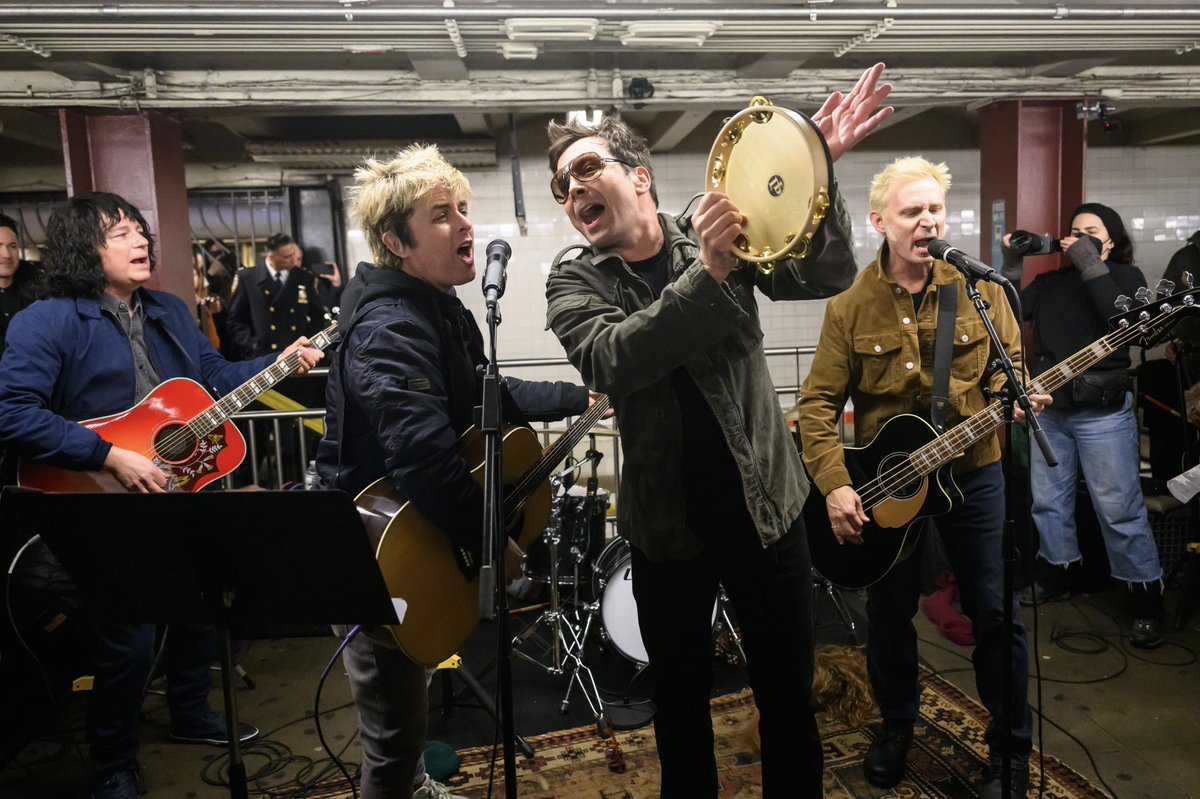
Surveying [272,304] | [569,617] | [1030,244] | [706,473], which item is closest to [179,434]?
[569,617]

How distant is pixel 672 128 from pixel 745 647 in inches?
250

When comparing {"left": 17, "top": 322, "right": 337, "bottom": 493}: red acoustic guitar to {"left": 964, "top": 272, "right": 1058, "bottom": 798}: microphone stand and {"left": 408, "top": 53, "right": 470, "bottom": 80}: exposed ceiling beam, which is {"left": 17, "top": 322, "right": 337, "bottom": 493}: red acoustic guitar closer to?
{"left": 964, "top": 272, "right": 1058, "bottom": 798}: microphone stand

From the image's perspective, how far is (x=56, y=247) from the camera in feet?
9.99

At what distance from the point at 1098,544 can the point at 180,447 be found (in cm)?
493

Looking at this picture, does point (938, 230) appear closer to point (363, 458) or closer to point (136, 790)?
point (363, 458)

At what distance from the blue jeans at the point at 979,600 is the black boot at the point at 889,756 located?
0.75ft

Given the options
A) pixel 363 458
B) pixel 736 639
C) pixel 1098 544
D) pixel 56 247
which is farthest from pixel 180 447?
pixel 1098 544

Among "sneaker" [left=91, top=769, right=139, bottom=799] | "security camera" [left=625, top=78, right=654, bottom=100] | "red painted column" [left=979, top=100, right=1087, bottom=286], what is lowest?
"sneaker" [left=91, top=769, right=139, bottom=799]

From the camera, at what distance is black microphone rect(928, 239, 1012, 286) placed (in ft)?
7.19

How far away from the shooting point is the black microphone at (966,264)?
86.3 inches

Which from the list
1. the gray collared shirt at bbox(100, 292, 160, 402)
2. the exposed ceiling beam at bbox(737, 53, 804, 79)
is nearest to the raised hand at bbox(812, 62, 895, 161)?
the gray collared shirt at bbox(100, 292, 160, 402)

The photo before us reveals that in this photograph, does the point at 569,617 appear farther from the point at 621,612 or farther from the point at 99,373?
the point at 99,373

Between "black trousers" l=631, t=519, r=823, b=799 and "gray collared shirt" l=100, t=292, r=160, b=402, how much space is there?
224cm

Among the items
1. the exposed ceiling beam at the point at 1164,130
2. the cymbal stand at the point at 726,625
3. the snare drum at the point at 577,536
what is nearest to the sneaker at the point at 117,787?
the snare drum at the point at 577,536
